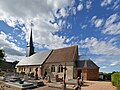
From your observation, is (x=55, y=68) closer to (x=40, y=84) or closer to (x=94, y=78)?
(x=94, y=78)

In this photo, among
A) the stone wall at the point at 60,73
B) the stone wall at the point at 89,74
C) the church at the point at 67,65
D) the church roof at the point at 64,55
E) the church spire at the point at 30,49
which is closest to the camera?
the stone wall at the point at 89,74

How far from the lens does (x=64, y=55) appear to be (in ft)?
113

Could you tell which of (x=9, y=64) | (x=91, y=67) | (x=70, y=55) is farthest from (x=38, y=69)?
(x=9, y=64)

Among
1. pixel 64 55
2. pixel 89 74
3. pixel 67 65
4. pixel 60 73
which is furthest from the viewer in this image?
pixel 64 55

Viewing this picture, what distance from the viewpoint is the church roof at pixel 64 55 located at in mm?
32216

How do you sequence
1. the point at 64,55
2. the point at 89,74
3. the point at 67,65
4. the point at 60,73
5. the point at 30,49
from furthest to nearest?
the point at 30,49, the point at 64,55, the point at 60,73, the point at 67,65, the point at 89,74

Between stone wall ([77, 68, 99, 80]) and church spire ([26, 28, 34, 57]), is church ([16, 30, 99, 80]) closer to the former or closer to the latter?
stone wall ([77, 68, 99, 80])

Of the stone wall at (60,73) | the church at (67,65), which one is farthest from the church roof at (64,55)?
the stone wall at (60,73)

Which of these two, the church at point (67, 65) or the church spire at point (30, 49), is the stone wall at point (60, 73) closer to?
the church at point (67, 65)

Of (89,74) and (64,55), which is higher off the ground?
(64,55)

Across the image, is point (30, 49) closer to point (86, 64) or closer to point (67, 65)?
point (67, 65)

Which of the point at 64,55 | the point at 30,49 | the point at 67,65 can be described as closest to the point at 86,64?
the point at 67,65

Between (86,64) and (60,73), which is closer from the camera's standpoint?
(86,64)

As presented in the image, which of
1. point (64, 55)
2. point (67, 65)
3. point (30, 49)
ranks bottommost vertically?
point (67, 65)
